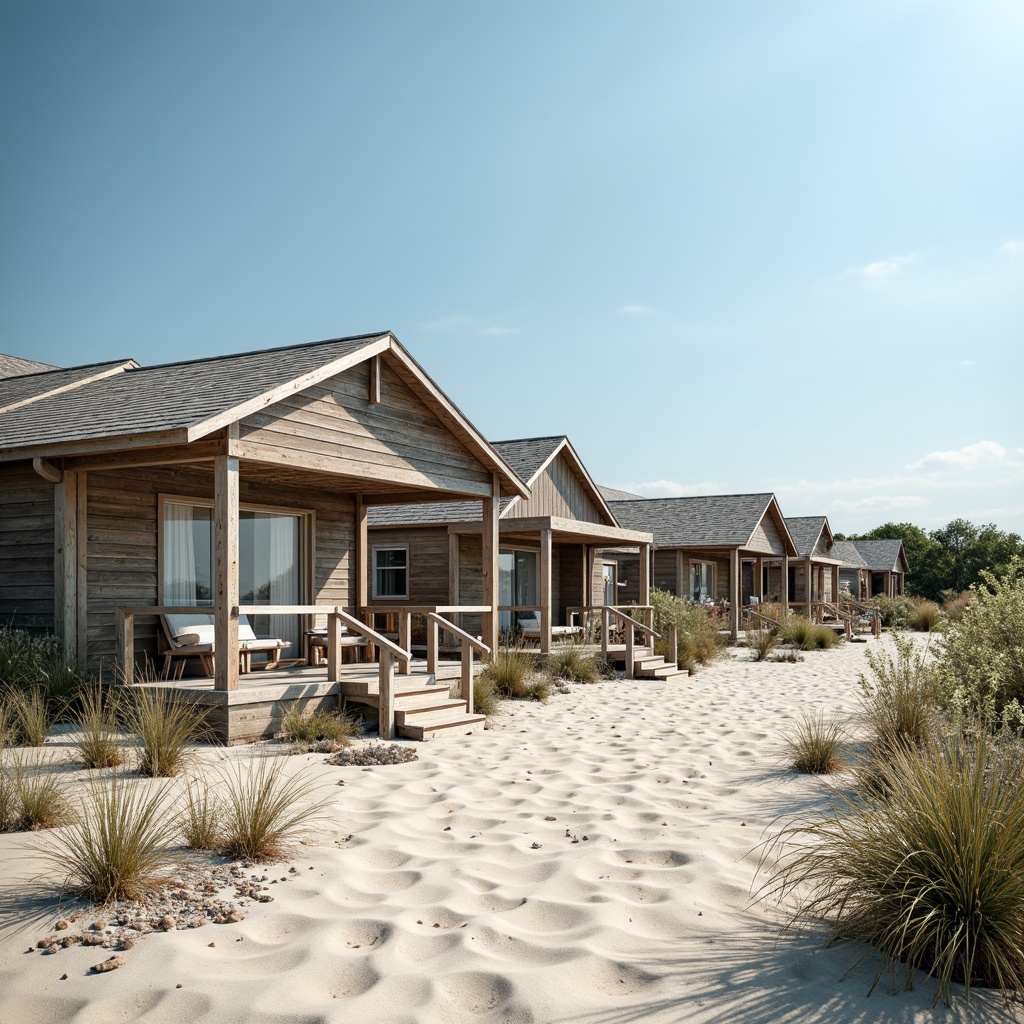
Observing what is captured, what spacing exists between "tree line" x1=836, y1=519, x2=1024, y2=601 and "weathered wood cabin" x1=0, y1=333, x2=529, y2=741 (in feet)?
191

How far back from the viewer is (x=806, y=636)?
80.7ft

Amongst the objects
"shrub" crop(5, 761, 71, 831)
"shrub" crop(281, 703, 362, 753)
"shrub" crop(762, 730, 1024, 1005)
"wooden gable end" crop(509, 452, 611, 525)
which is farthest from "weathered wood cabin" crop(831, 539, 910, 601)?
"shrub" crop(5, 761, 71, 831)

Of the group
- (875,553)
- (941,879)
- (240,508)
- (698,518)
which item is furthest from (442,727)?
(875,553)

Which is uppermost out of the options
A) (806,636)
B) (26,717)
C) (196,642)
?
(196,642)

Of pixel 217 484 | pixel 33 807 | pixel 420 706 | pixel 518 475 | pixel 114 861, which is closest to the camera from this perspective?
pixel 114 861

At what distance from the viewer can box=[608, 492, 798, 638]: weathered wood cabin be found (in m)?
29.8

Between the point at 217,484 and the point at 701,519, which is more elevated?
the point at 701,519

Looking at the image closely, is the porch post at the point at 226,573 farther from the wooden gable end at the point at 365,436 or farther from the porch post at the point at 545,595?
the porch post at the point at 545,595

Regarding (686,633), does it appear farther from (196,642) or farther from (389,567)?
(196,642)

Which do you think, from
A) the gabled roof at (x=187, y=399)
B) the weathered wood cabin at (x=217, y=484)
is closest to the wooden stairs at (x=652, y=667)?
the weathered wood cabin at (x=217, y=484)

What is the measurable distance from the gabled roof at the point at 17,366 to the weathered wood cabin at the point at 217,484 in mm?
3111

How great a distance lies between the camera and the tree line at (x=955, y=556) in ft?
209

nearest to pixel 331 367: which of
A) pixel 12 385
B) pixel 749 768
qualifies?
pixel 749 768

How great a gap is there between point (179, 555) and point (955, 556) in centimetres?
6569
